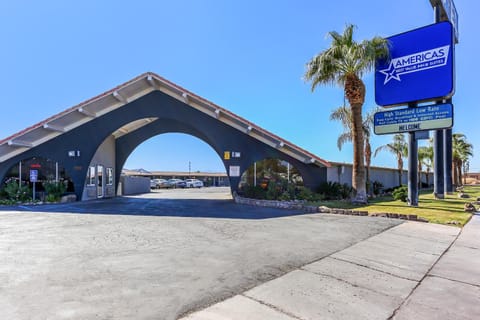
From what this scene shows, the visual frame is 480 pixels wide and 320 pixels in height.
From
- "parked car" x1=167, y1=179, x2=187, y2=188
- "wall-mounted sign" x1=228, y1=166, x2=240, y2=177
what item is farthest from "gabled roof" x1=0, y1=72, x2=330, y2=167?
"parked car" x1=167, y1=179, x2=187, y2=188

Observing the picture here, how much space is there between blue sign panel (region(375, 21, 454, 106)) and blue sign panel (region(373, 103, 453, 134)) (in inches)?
20.2

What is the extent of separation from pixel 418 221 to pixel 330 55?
873cm

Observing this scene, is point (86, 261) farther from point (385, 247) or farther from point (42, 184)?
point (42, 184)

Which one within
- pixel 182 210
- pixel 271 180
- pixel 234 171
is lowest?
pixel 182 210

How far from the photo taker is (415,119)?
1363 centimetres

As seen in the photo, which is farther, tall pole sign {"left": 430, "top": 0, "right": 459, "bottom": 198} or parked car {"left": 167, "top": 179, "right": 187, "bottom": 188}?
parked car {"left": 167, "top": 179, "right": 187, "bottom": 188}

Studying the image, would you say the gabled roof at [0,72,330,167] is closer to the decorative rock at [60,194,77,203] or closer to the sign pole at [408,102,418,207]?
the decorative rock at [60,194,77,203]

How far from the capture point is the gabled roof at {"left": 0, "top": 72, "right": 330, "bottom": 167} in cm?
1680

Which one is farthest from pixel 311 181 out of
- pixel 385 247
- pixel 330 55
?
pixel 385 247

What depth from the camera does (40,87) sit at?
2302 centimetres

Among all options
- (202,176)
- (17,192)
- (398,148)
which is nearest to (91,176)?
(17,192)

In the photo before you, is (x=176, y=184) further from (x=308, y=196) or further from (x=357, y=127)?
(x=357, y=127)

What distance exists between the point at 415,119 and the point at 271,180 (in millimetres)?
7980

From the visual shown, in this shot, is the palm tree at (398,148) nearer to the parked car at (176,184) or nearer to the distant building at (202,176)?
the parked car at (176,184)
